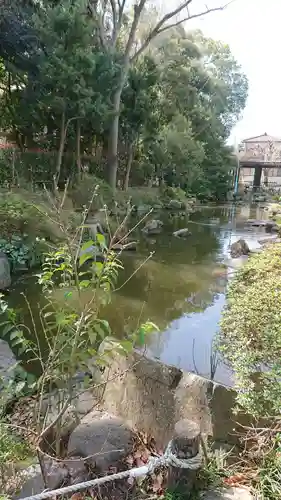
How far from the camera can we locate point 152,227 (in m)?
12.2

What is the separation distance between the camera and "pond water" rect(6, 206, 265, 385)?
4.41 m

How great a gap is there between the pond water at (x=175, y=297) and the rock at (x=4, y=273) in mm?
160

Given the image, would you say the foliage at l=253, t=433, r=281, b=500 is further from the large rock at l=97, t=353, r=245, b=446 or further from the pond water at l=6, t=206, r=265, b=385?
the pond water at l=6, t=206, r=265, b=385

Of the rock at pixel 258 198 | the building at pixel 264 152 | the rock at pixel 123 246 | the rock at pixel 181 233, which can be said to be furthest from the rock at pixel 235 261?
the building at pixel 264 152

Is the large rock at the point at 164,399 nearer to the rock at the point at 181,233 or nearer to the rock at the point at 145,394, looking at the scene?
the rock at the point at 145,394

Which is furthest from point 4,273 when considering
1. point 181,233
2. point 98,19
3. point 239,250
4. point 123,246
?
point 98,19


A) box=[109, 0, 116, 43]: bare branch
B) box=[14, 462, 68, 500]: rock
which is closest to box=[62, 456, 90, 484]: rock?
box=[14, 462, 68, 500]: rock

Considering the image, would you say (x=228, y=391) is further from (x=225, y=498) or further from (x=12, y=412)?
(x=12, y=412)

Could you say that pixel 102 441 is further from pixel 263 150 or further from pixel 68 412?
pixel 263 150

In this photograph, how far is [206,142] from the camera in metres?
22.4

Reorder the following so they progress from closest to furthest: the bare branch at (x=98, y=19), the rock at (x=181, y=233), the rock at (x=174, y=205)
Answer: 1. the rock at (x=181, y=233)
2. the bare branch at (x=98, y=19)
3. the rock at (x=174, y=205)

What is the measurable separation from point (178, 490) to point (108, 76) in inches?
427

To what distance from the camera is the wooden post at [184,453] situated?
5.86 ft

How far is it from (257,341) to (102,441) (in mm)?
1472
